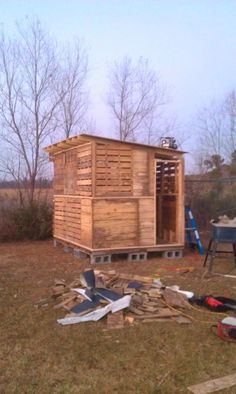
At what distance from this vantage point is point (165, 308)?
193 inches

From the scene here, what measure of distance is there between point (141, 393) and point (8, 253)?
287 inches

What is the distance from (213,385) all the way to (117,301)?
1.91 m

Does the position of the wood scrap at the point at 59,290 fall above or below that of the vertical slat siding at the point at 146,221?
below

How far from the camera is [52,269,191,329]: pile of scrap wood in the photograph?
462 centimetres

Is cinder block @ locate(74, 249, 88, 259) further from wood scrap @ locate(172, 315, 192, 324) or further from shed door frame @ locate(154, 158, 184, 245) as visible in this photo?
wood scrap @ locate(172, 315, 192, 324)

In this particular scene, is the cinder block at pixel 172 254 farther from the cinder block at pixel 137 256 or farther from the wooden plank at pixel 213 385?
the wooden plank at pixel 213 385

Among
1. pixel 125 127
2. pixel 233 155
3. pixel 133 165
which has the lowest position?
pixel 133 165

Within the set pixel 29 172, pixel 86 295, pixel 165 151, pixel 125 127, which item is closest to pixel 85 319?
pixel 86 295

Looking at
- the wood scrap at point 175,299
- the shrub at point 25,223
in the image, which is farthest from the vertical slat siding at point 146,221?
the shrub at point 25,223

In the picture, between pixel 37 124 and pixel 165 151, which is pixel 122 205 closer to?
pixel 165 151

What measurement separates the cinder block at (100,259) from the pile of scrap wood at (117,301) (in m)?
2.14

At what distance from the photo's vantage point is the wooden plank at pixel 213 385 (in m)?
3.01

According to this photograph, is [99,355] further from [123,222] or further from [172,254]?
[172,254]

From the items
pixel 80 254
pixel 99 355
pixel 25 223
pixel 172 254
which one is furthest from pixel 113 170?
pixel 99 355
